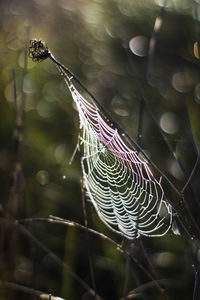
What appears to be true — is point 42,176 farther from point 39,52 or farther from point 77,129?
point 39,52

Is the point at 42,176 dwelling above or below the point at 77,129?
below

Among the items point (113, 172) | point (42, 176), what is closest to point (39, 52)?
point (113, 172)

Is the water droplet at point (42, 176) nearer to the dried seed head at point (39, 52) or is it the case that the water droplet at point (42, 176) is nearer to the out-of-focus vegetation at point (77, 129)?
the out-of-focus vegetation at point (77, 129)

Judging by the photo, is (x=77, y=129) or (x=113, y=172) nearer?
(x=113, y=172)

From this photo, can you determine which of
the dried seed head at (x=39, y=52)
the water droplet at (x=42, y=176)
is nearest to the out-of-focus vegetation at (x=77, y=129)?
the water droplet at (x=42, y=176)

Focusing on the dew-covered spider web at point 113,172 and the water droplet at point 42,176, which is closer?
the dew-covered spider web at point 113,172

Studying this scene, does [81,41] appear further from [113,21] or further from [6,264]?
[6,264]

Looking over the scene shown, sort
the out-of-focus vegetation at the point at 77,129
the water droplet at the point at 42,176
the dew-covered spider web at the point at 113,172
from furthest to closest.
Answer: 1. the water droplet at the point at 42,176
2. the out-of-focus vegetation at the point at 77,129
3. the dew-covered spider web at the point at 113,172

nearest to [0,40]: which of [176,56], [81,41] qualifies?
[81,41]
